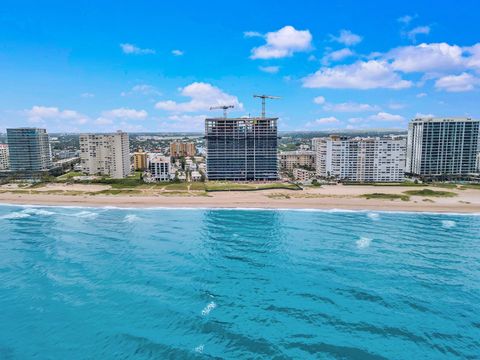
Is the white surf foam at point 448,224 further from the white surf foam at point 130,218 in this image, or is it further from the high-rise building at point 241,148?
the high-rise building at point 241,148

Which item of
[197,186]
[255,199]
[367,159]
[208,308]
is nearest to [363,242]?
[208,308]

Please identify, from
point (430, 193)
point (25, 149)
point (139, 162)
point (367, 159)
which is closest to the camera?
point (430, 193)

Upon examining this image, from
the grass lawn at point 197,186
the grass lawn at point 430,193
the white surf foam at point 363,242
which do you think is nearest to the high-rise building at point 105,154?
the grass lawn at point 197,186

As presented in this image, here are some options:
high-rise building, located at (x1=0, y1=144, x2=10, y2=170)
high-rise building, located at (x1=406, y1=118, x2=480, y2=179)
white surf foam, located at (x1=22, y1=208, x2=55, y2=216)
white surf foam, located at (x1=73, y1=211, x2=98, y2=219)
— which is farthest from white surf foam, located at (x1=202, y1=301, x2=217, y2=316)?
high-rise building, located at (x1=0, y1=144, x2=10, y2=170)

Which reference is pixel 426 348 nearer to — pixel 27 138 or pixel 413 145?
pixel 413 145

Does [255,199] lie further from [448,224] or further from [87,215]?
[448,224]

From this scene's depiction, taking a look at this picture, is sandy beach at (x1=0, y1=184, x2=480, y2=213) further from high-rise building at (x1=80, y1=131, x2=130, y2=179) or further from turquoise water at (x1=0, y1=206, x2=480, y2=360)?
high-rise building at (x1=80, y1=131, x2=130, y2=179)

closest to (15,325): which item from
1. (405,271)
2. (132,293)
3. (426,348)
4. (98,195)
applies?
(132,293)
